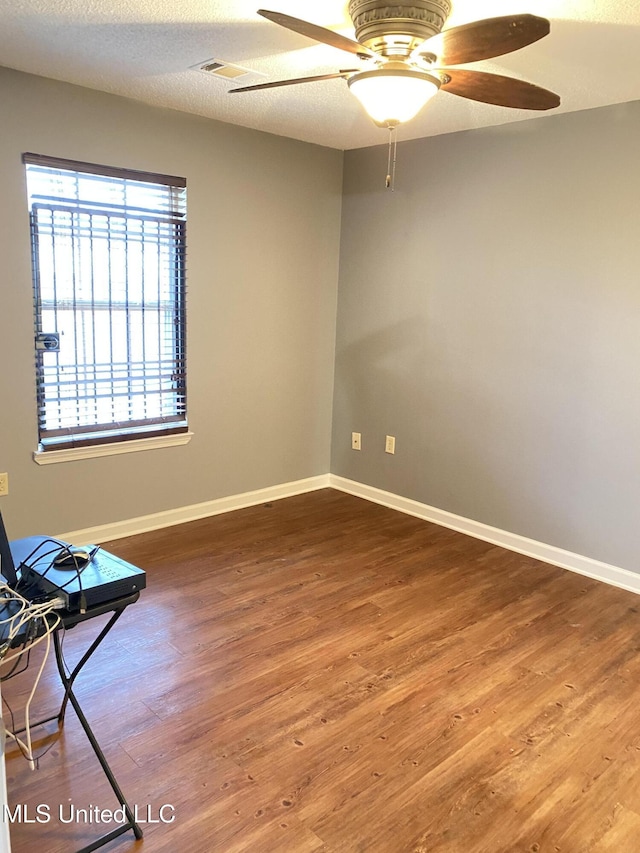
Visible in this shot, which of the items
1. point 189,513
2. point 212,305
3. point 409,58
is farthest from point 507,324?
point 189,513

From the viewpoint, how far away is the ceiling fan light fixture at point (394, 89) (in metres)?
1.93

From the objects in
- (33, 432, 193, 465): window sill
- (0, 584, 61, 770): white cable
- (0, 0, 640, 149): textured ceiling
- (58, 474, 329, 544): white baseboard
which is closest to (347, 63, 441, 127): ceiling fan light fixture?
(0, 0, 640, 149): textured ceiling

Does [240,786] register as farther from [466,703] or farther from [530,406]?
[530,406]

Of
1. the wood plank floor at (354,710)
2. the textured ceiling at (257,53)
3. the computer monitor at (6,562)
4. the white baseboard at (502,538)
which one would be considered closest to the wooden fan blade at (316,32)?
the textured ceiling at (257,53)

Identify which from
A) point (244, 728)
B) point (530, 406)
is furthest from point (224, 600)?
point (530, 406)

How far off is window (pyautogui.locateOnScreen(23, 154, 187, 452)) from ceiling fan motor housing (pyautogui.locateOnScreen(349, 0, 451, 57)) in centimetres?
Result: 186

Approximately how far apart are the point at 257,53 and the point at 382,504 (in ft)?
9.31

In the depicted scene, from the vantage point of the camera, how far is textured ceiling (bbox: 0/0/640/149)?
224 centimetres

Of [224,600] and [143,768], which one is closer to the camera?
[143,768]

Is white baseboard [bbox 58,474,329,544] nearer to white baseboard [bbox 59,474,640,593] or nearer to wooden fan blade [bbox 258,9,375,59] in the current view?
white baseboard [bbox 59,474,640,593]

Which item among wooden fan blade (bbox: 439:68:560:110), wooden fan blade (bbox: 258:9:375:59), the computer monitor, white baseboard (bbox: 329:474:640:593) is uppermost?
wooden fan blade (bbox: 258:9:375:59)

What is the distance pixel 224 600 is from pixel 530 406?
6.37 feet

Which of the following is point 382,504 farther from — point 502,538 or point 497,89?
point 497,89

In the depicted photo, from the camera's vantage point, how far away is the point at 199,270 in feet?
12.7
